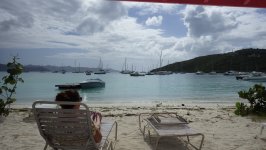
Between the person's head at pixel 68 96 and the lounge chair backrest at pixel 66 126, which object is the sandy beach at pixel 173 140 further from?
the person's head at pixel 68 96

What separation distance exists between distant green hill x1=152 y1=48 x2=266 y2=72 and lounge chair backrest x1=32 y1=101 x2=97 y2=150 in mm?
121395

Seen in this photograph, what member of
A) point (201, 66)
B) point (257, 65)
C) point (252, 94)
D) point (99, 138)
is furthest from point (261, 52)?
point (99, 138)

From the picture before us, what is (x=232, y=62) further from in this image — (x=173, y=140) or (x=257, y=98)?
(x=173, y=140)

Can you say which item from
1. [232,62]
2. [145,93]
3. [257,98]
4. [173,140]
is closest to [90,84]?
[145,93]

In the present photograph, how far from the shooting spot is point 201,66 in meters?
149

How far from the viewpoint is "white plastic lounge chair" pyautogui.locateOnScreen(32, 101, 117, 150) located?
359 cm

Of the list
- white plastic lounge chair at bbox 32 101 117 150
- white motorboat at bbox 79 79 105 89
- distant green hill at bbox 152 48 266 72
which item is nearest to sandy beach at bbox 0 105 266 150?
white plastic lounge chair at bbox 32 101 117 150

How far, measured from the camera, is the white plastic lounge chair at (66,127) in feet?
11.8

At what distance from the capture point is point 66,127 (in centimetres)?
371

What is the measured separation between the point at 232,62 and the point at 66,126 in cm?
13289

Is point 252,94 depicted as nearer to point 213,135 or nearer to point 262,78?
point 213,135

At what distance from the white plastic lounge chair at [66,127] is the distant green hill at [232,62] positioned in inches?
4779

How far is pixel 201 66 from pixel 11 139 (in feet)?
483

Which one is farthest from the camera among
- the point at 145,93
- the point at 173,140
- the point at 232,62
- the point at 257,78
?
the point at 232,62
